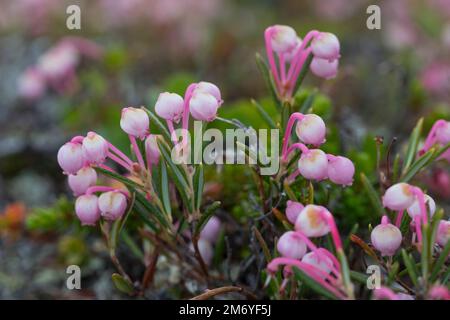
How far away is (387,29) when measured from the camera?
264cm

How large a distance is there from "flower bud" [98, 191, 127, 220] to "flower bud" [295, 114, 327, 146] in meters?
0.33

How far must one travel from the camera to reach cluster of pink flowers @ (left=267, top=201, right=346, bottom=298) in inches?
35.7

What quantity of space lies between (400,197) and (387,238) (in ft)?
0.24

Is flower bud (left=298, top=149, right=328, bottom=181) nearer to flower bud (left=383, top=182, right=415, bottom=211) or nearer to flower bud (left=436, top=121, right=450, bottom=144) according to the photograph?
flower bud (left=383, top=182, right=415, bottom=211)

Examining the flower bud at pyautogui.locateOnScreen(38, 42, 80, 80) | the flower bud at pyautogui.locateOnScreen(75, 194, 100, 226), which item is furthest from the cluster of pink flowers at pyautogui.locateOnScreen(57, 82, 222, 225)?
the flower bud at pyautogui.locateOnScreen(38, 42, 80, 80)

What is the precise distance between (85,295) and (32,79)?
864 millimetres

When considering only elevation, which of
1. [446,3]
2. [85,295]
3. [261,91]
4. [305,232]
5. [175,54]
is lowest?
[85,295]

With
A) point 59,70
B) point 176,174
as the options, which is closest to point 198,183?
point 176,174

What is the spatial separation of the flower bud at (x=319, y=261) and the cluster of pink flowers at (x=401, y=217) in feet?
0.33

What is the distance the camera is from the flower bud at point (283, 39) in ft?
3.82

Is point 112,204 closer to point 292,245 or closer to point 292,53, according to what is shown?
point 292,245

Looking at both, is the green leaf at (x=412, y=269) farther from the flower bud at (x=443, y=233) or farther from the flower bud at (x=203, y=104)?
the flower bud at (x=203, y=104)

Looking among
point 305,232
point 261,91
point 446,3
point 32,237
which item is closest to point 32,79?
point 32,237
